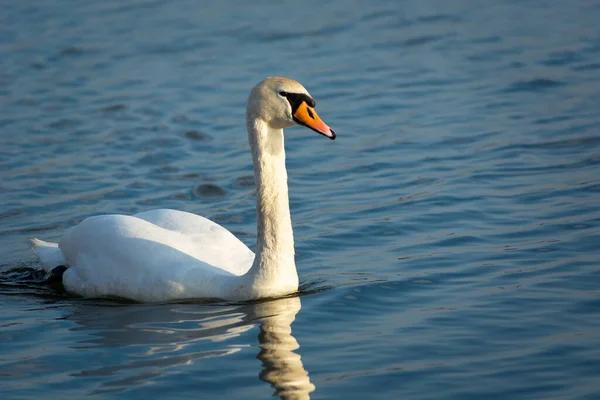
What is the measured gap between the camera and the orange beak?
7.57 metres

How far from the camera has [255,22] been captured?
1914 centimetres

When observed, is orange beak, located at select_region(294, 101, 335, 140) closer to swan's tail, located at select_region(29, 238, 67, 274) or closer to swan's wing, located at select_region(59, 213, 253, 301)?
swan's wing, located at select_region(59, 213, 253, 301)

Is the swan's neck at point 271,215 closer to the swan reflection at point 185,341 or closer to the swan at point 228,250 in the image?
the swan at point 228,250

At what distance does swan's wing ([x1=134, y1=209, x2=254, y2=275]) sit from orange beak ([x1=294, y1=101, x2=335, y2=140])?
1365 millimetres

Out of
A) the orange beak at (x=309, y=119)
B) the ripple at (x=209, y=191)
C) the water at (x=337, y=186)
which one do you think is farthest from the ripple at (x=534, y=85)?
the orange beak at (x=309, y=119)

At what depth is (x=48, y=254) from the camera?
30.0ft

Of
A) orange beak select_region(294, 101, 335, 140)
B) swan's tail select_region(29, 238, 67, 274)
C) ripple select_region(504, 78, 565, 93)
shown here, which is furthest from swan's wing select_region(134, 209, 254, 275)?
ripple select_region(504, 78, 565, 93)

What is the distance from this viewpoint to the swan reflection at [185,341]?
646 centimetres

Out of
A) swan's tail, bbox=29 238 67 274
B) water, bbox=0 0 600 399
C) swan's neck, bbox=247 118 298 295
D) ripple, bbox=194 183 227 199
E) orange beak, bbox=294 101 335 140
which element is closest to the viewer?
water, bbox=0 0 600 399

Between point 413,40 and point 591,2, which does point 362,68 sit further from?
point 591,2

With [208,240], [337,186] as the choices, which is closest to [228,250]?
[208,240]

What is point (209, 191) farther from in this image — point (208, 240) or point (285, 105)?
point (285, 105)

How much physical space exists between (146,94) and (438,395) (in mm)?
10380

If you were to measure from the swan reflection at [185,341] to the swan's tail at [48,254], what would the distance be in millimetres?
856
